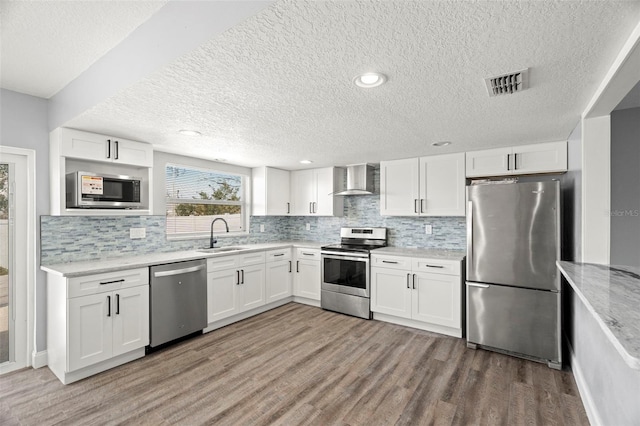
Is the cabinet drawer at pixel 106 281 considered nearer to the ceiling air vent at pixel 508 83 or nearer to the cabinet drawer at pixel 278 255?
the cabinet drawer at pixel 278 255

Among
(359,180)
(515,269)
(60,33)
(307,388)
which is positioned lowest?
(307,388)

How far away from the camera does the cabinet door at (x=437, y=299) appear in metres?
3.43

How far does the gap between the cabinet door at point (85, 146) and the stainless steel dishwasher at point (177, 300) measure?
1.18m

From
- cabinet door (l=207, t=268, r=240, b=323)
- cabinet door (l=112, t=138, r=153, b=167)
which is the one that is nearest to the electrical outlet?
cabinet door (l=112, t=138, r=153, b=167)

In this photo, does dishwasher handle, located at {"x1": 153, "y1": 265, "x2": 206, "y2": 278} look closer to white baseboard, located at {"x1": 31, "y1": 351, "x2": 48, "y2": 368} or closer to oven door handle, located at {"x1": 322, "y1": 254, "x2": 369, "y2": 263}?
white baseboard, located at {"x1": 31, "y1": 351, "x2": 48, "y2": 368}

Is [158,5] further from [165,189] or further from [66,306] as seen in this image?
[165,189]

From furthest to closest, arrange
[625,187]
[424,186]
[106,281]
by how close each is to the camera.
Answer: [424,186] < [106,281] < [625,187]

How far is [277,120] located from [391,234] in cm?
274

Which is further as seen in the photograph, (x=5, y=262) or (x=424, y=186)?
(x=424, y=186)

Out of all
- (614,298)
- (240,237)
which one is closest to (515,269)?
(614,298)

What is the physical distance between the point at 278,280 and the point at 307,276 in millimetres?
448

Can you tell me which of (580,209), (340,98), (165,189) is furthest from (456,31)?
(165,189)

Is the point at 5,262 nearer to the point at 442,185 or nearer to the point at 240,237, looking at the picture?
the point at 240,237

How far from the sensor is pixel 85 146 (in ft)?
9.09
